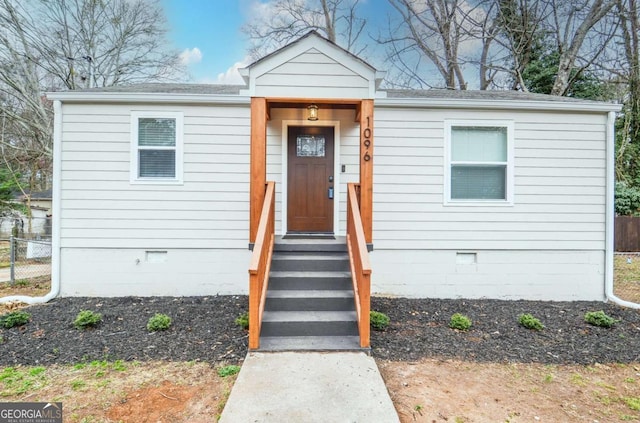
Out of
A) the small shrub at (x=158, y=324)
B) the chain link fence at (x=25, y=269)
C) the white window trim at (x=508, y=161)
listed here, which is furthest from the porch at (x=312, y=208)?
the chain link fence at (x=25, y=269)

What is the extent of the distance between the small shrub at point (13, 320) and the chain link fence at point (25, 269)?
180 cm

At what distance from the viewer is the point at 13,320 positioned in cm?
402

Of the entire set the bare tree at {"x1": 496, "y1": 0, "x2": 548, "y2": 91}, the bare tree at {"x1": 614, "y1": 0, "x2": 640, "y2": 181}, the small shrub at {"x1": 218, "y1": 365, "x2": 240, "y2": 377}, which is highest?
the bare tree at {"x1": 496, "y1": 0, "x2": 548, "y2": 91}

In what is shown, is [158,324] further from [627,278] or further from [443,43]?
[443,43]

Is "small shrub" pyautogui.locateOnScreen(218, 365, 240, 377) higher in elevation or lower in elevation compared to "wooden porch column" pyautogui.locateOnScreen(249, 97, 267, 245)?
lower

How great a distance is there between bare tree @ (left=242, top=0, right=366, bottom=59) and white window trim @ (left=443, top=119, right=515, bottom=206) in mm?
11102

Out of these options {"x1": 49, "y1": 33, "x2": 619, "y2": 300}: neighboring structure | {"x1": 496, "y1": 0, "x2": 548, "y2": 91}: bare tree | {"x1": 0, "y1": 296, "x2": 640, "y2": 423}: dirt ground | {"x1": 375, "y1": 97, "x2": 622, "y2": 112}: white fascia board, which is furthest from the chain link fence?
{"x1": 496, "y1": 0, "x2": 548, "y2": 91}: bare tree

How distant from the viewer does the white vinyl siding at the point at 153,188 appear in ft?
17.0

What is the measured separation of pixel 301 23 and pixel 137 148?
12193mm

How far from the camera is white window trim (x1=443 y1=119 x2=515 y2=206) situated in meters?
5.36

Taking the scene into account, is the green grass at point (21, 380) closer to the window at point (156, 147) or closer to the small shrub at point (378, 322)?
the window at point (156, 147)

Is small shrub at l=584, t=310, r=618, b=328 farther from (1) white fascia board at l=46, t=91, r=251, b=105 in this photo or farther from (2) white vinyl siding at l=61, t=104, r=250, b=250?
(1) white fascia board at l=46, t=91, r=251, b=105

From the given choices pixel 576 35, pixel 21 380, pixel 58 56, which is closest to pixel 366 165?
pixel 21 380

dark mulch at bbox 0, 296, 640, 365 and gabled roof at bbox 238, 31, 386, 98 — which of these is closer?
dark mulch at bbox 0, 296, 640, 365
